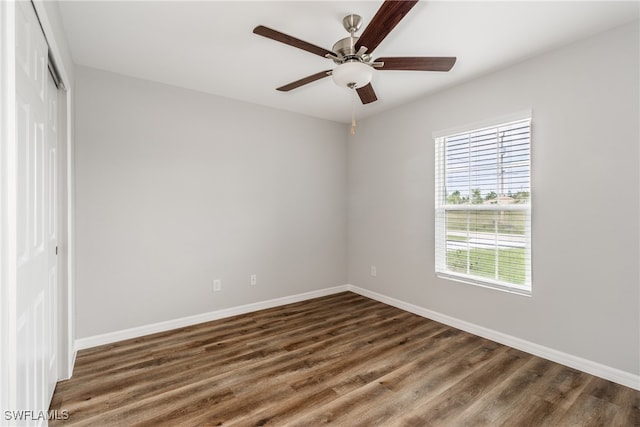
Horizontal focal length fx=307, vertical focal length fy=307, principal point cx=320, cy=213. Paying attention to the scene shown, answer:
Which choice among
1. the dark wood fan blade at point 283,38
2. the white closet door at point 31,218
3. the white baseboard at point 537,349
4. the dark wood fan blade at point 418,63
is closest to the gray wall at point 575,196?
the white baseboard at point 537,349

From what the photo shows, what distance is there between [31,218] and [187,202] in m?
1.89

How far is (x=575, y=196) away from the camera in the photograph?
2.37m

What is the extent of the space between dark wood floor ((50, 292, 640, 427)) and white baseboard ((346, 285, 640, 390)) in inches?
2.7

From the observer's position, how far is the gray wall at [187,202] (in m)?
2.76

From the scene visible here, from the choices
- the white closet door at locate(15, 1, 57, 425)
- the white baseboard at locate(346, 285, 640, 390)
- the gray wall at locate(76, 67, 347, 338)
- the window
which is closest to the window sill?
the window

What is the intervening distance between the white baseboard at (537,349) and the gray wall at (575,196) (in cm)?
4

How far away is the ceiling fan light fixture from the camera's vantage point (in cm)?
184

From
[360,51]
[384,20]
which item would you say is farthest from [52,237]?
[384,20]

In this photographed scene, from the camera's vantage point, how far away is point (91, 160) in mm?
2727

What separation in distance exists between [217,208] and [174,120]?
1.00 metres

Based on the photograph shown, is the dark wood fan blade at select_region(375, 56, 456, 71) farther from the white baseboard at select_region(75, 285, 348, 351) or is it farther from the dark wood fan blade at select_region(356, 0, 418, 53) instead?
the white baseboard at select_region(75, 285, 348, 351)

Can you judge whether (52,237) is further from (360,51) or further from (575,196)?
(575,196)

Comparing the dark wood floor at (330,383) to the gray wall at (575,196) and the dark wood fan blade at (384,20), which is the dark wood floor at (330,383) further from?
the dark wood fan blade at (384,20)

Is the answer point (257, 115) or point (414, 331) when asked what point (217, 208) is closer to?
point (257, 115)
